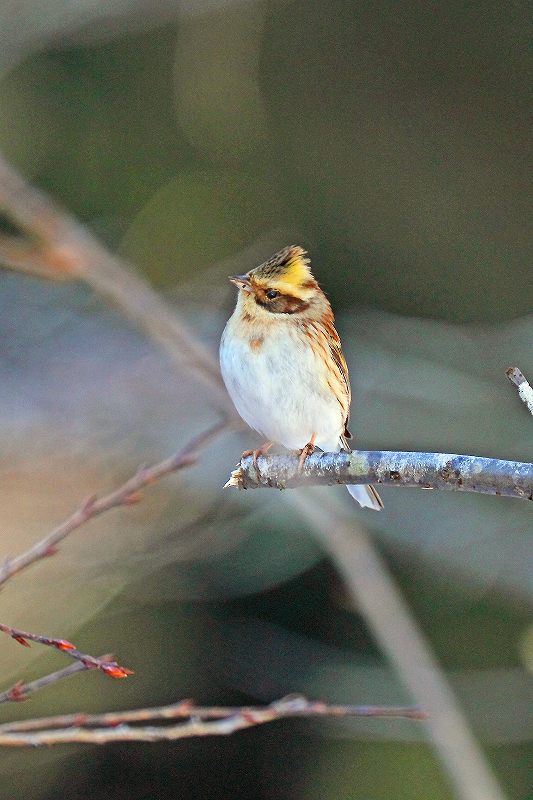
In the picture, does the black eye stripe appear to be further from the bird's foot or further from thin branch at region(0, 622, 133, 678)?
thin branch at region(0, 622, 133, 678)

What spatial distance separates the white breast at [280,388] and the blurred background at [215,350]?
2.37m

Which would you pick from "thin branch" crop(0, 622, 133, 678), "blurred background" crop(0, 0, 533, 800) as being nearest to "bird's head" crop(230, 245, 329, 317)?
"thin branch" crop(0, 622, 133, 678)

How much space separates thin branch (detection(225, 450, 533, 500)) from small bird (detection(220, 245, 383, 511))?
44cm

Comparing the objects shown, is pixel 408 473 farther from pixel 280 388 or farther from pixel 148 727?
pixel 280 388

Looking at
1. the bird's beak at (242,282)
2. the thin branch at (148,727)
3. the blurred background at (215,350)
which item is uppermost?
the blurred background at (215,350)

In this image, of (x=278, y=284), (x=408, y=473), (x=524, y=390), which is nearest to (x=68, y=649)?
(x=408, y=473)

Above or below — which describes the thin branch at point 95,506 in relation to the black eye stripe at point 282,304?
below

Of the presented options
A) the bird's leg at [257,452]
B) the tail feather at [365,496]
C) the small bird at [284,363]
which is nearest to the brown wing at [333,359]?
the small bird at [284,363]

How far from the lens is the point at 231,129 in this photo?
6730 millimetres

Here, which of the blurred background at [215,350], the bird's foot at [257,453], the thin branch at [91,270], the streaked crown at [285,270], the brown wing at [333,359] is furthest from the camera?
the blurred background at [215,350]

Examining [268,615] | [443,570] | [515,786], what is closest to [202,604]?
[268,615]

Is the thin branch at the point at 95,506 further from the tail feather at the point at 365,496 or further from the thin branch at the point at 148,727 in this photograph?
the tail feather at the point at 365,496

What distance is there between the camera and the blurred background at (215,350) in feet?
16.5

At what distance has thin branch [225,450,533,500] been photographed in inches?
46.5
